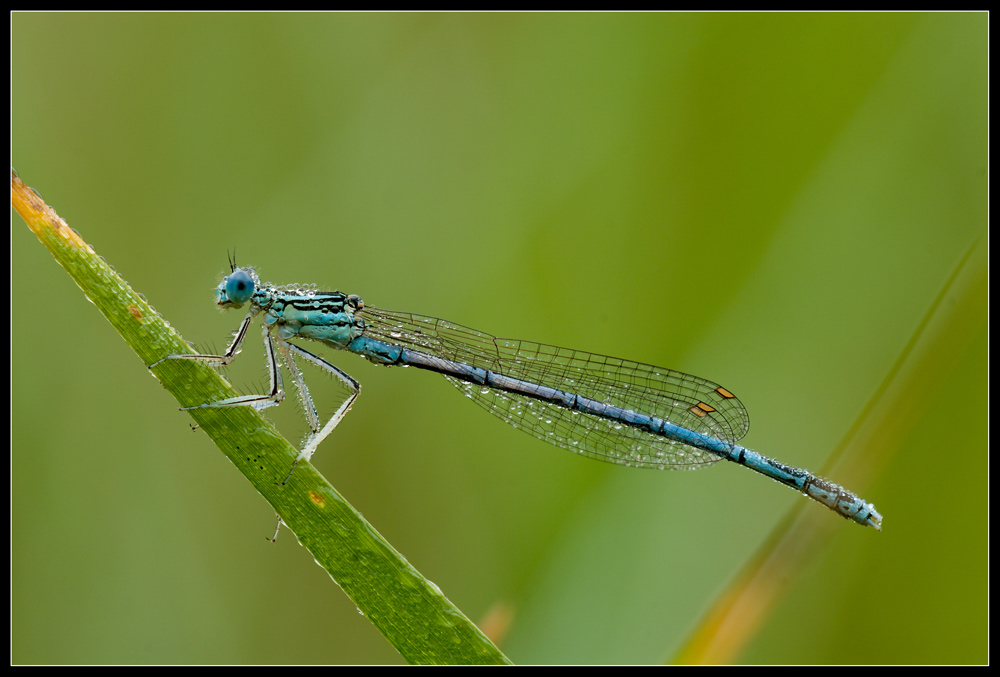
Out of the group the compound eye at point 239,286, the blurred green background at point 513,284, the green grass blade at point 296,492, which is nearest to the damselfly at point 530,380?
the compound eye at point 239,286

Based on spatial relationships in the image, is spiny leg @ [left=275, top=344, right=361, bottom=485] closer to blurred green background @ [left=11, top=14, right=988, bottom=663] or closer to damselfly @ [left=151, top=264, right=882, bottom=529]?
damselfly @ [left=151, top=264, right=882, bottom=529]

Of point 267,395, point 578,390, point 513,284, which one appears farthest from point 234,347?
point 578,390

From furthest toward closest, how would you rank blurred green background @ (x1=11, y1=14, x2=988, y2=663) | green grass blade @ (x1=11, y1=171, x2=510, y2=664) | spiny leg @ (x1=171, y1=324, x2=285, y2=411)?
blurred green background @ (x1=11, y1=14, x2=988, y2=663) → spiny leg @ (x1=171, y1=324, x2=285, y2=411) → green grass blade @ (x1=11, y1=171, x2=510, y2=664)

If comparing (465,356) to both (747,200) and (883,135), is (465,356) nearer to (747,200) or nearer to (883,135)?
(747,200)

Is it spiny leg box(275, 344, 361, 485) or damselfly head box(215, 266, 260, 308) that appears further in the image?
damselfly head box(215, 266, 260, 308)

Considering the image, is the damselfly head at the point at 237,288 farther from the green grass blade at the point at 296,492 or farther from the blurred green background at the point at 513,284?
the green grass blade at the point at 296,492

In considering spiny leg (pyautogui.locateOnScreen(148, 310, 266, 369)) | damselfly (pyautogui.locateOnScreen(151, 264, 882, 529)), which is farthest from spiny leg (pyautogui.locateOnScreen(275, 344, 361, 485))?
spiny leg (pyautogui.locateOnScreen(148, 310, 266, 369))
